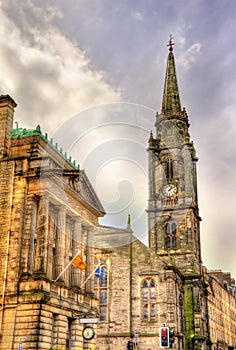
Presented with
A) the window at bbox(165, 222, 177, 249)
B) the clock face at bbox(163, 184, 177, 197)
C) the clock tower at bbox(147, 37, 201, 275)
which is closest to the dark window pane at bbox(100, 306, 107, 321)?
the clock tower at bbox(147, 37, 201, 275)

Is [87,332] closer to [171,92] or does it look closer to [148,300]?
[148,300]

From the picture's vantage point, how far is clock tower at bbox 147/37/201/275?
72.7 m

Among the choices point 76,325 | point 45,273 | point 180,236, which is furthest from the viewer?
point 180,236

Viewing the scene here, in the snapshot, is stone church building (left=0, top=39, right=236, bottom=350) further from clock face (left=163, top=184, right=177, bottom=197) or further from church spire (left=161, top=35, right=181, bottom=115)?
church spire (left=161, top=35, right=181, bottom=115)

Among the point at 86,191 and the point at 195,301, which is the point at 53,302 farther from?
the point at 195,301

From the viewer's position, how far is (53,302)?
3488 centimetres

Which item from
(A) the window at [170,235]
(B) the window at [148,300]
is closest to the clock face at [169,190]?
(A) the window at [170,235]

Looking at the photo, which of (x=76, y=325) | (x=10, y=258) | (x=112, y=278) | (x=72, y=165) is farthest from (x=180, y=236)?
(x=10, y=258)

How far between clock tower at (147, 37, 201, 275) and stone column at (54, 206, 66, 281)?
34.3 metres

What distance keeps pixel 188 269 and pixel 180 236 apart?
5674mm

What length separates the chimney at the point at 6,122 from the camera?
128ft

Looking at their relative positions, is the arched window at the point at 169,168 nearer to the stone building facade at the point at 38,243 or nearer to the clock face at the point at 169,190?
the clock face at the point at 169,190

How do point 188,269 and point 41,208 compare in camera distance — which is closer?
point 41,208

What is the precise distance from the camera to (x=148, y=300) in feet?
185
